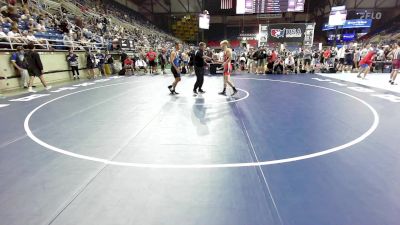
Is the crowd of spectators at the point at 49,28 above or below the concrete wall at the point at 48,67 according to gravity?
above

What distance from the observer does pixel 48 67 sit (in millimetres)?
12109

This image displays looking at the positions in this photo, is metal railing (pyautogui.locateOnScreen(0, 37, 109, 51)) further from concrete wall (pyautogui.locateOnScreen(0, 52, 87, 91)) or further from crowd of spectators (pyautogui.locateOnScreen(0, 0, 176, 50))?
concrete wall (pyautogui.locateOnScreen(0, 52, 87, 91))

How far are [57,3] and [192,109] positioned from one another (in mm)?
19217

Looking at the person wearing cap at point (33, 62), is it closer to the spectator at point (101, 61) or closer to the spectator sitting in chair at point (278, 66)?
the spectator at point (101, 61)

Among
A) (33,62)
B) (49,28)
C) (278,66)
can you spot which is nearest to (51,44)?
A: (49,28)

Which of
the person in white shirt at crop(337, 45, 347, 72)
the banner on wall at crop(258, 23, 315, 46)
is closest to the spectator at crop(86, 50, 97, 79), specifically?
the banner on wall at crop(258, 23, 315, 46)

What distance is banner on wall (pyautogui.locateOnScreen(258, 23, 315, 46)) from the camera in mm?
18188

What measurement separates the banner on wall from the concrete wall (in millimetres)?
13341

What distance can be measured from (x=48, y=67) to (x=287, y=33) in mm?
16548

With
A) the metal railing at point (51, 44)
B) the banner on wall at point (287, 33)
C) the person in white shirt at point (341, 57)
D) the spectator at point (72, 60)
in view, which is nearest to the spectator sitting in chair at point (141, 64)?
the metal railing at point (51, 44)

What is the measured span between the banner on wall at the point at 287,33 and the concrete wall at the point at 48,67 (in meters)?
13.3

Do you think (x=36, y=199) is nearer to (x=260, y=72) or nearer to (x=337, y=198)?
(x=337, y=198)

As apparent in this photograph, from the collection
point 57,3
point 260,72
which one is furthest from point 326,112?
point 57,3

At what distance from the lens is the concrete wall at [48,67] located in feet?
32.1
